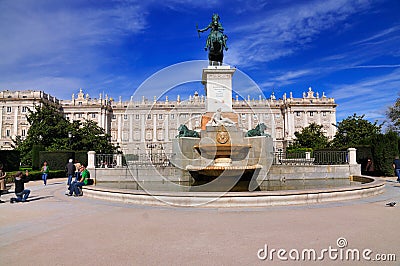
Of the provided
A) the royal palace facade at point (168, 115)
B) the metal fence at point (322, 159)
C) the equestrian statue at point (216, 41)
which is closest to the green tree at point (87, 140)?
the equestrian statue at point (216, 41)

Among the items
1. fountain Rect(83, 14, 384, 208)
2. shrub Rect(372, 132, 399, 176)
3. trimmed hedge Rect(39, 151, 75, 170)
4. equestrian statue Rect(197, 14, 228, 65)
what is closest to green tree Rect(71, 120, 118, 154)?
trimmed hedge Rect(39, 151, 75, 170)

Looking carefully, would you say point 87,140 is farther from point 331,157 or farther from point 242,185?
point 242,185

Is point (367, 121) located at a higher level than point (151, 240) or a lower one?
higher

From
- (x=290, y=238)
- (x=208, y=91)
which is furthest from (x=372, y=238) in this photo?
(x=208, y=91)

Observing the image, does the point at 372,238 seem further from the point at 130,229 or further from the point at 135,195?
the point at 135,195

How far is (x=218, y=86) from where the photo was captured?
62.7 feet

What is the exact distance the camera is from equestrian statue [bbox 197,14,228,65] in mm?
20078

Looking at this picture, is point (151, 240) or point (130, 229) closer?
point (151, 240)

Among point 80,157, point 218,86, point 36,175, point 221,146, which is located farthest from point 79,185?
point 80,157

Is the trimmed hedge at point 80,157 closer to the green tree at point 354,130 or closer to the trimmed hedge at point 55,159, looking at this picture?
the trimmed hedge at point 55,159

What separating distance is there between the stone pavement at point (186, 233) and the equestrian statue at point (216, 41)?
14008 millimetres

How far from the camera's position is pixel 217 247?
4922mm

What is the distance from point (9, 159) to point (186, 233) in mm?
24425

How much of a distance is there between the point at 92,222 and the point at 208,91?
13.3 metres
